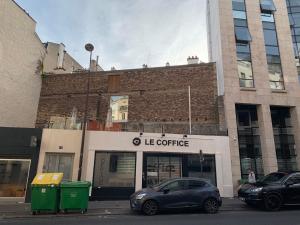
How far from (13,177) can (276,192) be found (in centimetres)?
1408

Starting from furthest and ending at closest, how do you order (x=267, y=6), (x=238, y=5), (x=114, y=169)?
(x=267, y=6) < (x=238, y=5) < (x=114, y=169)

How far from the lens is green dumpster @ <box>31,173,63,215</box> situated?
418 inches

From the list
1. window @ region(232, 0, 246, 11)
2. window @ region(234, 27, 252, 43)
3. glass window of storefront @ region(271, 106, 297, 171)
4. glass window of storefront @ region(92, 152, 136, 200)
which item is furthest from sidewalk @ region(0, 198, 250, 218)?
window @ region(232, 0, 246, 11)

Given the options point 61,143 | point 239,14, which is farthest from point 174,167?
point 239,14

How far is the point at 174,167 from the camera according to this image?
1620 cm

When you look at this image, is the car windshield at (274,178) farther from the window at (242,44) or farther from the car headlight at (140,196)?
the window at (242,44)

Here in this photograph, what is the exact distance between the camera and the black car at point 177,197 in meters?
10.7

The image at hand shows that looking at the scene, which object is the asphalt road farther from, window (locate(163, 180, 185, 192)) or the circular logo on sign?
the circular logo on sign

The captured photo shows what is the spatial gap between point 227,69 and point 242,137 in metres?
5.27

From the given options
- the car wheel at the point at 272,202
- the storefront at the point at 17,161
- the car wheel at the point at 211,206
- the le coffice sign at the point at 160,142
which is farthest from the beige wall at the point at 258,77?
the storefront at the point at 17,161

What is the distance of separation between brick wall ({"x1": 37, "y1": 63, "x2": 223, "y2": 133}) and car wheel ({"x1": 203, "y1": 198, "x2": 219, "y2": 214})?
807 centimetres

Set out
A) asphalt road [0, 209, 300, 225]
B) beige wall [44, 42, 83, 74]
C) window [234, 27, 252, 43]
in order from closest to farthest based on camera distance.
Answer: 1. asphalt road [0, 209, 300, 225]
2. window [234, 27, 252, 43]
3. beige wall [44, 42, 83, 74]

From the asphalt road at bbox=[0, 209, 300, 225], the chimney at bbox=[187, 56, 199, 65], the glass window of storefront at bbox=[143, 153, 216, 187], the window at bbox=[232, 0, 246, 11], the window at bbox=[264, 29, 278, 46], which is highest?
the window at bbox=[232, 0, 246, 11]

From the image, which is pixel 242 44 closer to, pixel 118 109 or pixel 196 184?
pixel 118 109
